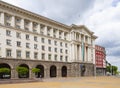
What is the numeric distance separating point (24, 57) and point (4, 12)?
14.8m

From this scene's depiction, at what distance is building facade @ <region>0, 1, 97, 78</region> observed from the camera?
58.3 metres

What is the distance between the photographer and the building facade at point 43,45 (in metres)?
58.3

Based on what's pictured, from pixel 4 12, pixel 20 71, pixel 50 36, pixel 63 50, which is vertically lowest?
pixel 20 71

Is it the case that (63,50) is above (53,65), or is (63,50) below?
above

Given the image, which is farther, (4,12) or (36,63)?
(36,63)

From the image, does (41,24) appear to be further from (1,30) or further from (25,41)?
(1,30)

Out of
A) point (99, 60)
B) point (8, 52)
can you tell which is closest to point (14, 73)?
point (8, 52)

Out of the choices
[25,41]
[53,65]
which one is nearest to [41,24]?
[25,41]

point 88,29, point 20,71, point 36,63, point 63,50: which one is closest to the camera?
point 20,71

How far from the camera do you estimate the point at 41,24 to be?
233 feet

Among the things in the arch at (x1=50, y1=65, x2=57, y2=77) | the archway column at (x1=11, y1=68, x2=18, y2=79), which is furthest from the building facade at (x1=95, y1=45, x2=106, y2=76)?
the archway column at (x1=11, y1=68, x2=18, y2=79)

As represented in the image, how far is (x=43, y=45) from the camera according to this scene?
7050cm

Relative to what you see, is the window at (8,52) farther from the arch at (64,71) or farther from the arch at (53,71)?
the arch at (64,71)

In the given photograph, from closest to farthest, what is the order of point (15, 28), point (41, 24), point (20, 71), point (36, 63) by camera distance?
point (20, 71) → point (15, 28) → point (36, 63) → point (41, 24)
